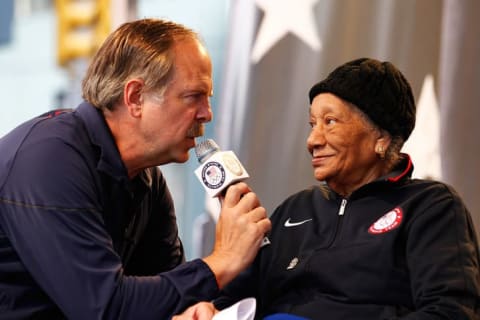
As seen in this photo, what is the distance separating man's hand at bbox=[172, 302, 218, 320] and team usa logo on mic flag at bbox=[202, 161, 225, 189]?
26cm

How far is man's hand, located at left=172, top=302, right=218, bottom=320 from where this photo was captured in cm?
172

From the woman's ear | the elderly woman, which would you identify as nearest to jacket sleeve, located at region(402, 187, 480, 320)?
the elderly woman

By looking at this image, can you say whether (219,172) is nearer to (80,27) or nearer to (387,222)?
(387,222)

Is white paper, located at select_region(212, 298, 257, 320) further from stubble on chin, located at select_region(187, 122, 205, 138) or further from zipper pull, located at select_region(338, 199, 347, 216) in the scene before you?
stubble on chin, located at select_region(187, 122, 205, 138)

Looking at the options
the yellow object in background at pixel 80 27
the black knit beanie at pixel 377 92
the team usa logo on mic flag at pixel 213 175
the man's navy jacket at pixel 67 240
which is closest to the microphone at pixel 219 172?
the team usa logo on mic flag at pixel 213 175

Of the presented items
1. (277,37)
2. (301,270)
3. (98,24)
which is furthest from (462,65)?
(98,24)

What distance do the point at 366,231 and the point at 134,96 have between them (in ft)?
2.10

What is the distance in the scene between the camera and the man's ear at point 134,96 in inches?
76.4

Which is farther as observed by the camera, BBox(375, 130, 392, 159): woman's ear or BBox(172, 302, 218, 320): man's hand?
BBox(375, 130, 392, 159): woman's ear

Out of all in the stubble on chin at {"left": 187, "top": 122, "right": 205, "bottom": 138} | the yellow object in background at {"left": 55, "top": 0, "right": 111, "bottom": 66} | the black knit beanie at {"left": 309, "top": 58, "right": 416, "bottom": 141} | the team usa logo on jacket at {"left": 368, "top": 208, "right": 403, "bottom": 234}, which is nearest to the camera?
the team usa logo on jacket at {"left": 368, "top": 208, "right": 403, "bottom": 234}

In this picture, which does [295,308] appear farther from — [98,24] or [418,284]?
[98,24]

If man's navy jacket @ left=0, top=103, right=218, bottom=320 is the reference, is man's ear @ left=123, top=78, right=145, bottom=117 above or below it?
above

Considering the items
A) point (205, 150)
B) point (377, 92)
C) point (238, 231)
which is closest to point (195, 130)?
point (205, 150)

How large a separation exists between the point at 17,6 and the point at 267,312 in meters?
1.90
